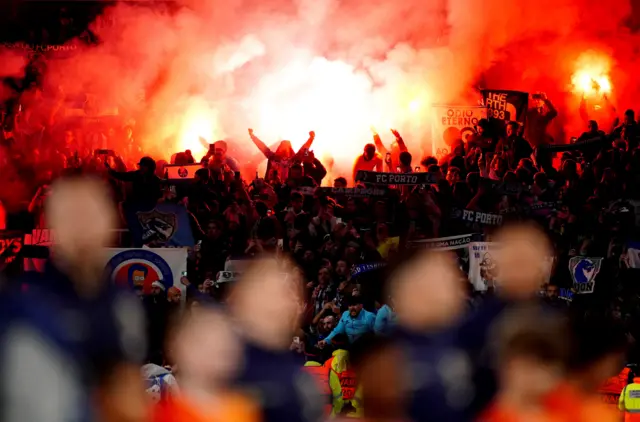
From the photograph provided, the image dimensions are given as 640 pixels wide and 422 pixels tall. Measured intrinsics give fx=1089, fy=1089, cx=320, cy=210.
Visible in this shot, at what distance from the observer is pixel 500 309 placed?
13.2ft

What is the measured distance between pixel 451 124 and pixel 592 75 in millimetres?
2251

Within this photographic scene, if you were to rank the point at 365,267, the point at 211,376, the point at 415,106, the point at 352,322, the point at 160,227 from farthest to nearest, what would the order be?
the point at 415,106 < the point at 160,227 < the point at 365,267 < the point at 352,322 < the point at 211,376

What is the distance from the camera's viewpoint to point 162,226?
316 inches

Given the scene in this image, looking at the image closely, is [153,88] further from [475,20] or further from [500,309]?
[500,309]

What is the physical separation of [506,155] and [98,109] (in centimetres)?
434

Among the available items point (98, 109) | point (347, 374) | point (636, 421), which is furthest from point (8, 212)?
point (636, 421)

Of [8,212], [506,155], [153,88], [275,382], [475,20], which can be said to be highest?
[475,20]

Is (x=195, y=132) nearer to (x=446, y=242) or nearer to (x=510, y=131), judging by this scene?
(x=510, y=131)

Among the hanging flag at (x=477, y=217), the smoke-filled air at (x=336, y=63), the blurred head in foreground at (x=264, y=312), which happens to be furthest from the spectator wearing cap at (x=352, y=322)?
the smoke-filled air at (x=336, y=63)

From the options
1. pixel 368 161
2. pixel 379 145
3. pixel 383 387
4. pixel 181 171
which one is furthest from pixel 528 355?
pixel 379 145

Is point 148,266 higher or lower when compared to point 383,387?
higher

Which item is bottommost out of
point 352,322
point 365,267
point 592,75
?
point 352,322

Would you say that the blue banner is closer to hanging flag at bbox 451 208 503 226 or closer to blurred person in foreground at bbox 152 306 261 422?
hanging flag at bbox 451 208 503 226

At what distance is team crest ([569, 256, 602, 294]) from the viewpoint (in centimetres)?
782
